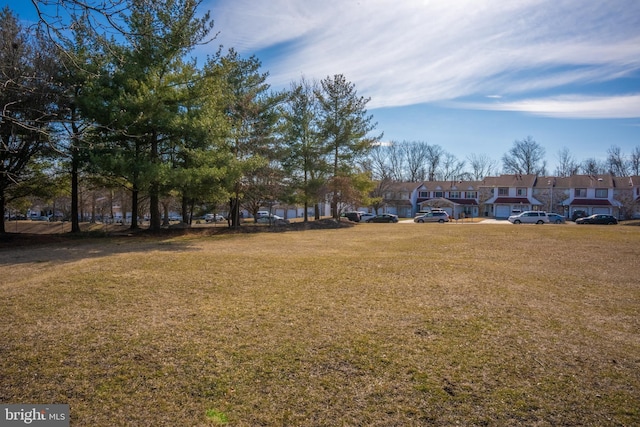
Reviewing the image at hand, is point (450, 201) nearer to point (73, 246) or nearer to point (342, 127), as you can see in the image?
point (342, 127)

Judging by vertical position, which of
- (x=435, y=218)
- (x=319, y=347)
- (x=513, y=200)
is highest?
(x=513, y=200)

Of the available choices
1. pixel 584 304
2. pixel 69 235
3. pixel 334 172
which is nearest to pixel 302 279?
pixel 584 304

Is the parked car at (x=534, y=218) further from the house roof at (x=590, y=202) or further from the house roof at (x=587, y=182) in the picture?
the house roof at (x=587, y=182)

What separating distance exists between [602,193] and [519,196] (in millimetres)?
11017

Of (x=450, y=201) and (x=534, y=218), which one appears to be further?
(x=450, y=201)

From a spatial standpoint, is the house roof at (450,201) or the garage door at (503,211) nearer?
the garage door at (503,211)

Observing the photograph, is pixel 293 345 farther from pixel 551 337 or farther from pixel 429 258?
pixel 429 258

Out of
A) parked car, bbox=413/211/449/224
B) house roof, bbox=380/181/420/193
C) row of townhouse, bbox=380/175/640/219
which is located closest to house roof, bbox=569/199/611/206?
row of townhouse, bbox=380/175/640/219

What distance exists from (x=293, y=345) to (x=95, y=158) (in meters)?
14.3

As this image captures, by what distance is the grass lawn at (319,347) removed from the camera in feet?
11.6

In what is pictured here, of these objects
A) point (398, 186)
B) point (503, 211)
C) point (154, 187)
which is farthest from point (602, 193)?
point (154, 187)

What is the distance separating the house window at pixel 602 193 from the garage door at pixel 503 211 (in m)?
12.3

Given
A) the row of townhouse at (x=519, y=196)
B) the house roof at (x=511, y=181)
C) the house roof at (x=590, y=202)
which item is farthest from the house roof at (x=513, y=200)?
the house roof at (x=590, y=202)

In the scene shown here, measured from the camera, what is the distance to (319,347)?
486cm
